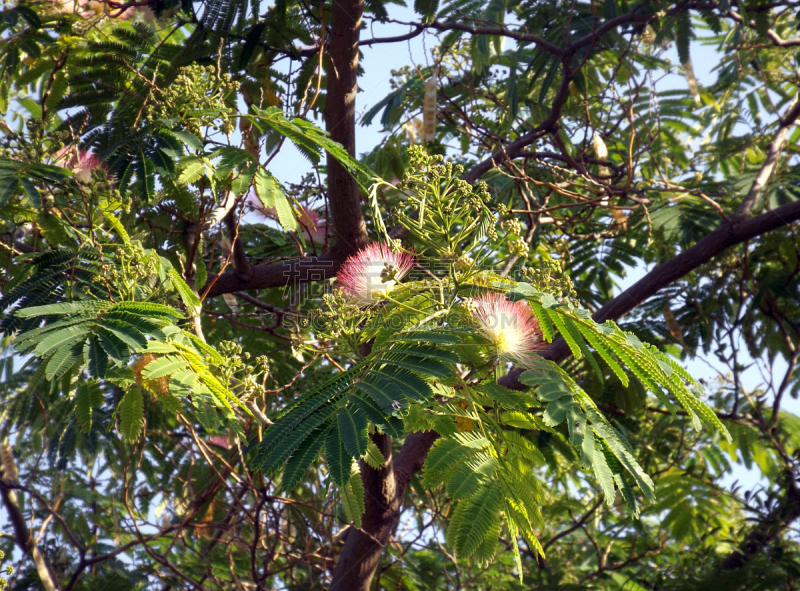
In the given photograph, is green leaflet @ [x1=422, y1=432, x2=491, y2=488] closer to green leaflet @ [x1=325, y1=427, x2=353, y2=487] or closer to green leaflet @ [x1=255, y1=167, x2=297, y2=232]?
green leaflet @ [x1=325, y1=427, x2=353, y2=487]

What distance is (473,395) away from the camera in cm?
254

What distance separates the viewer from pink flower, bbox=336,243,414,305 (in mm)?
2488

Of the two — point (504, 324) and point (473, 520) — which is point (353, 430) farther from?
point (504, 324)

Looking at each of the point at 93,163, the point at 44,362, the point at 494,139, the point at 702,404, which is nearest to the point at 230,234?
the point at 93,163

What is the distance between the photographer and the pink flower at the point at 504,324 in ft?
7.93

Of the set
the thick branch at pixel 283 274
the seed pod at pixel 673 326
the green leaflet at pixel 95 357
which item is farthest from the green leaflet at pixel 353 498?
the seed pod at pixel 673 326

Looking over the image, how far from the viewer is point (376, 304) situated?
8.28ft

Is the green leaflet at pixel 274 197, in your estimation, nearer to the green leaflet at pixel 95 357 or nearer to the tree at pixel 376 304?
the tree at pixel 376 304

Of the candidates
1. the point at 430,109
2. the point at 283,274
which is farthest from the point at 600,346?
the point at 283,274

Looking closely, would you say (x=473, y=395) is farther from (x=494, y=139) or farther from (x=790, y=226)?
(x=790, y=226)

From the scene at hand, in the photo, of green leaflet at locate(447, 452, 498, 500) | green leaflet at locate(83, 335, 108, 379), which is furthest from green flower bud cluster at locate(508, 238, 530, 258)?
green leaflet at locate(83, 335, 108, 379)

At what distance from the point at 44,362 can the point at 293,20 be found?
2.47 m

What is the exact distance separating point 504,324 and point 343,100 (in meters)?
1.96

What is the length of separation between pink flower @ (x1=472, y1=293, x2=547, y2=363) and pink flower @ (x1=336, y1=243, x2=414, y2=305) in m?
0.31
